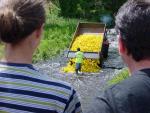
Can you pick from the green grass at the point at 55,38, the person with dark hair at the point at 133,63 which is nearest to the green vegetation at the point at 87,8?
the green grass at the point at 55,38

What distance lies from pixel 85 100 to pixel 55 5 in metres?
23.5

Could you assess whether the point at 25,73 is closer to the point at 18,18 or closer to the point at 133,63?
the point at 18,18

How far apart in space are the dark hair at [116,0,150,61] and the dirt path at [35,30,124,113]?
1133 centimetres

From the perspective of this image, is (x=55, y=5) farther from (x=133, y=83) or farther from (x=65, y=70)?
(x=133, y=83)

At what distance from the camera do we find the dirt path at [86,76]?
15811 mm

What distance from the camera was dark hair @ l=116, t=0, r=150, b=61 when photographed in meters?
2.78

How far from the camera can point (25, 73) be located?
3.06m

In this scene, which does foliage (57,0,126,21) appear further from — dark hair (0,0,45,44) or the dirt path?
dark hair (0,0,45,44)

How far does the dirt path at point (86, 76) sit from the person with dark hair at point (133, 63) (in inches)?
445

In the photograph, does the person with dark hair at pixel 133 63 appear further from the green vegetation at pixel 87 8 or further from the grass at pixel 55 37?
the green vegetation at pixel 87 8

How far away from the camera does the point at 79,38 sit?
23.2m

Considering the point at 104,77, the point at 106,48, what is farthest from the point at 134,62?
the point at 106,48

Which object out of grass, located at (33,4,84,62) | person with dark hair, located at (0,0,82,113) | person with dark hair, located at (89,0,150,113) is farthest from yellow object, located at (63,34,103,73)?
person with dark hair, located at (89,0,150,113)

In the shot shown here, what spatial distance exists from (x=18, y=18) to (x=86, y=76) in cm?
1536
